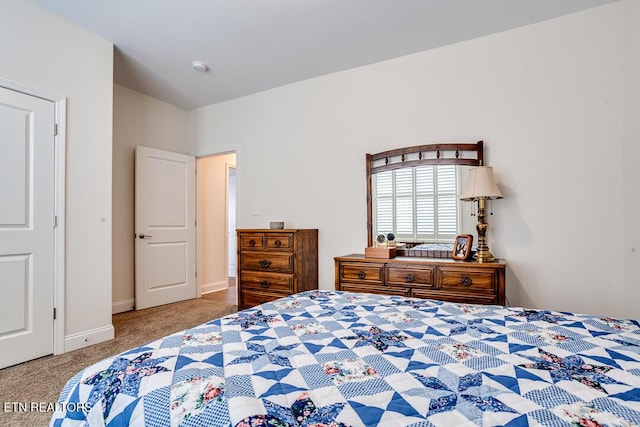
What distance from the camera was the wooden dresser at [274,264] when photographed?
3.34m

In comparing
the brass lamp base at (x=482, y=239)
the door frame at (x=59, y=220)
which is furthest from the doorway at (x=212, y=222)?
the brass lamp base at (x=482, y=239)

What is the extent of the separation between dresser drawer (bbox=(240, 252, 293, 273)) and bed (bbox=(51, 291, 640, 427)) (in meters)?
1.98

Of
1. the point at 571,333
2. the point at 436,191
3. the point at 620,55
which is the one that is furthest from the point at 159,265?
the point at 620,55

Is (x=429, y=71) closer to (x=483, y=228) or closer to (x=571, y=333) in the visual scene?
(x=483, y=228)

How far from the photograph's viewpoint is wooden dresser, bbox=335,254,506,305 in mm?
2387

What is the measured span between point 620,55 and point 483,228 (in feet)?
5.15

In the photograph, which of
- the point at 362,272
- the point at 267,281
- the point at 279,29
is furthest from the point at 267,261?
the point at 279,29

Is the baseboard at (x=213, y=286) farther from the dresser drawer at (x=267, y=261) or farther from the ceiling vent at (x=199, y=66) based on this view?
the ceiling vent at (x=199, y=66)

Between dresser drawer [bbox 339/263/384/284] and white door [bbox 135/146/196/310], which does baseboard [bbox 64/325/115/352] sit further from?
dresser drawer [bbox 339/263/384/284]

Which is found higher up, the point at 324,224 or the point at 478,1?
the point at 478,1

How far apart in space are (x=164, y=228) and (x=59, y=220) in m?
1.58

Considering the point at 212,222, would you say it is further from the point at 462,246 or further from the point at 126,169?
the point at 462,246

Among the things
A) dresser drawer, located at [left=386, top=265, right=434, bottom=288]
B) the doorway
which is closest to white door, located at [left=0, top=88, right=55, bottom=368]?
the doorway

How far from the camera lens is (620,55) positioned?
243 cm
